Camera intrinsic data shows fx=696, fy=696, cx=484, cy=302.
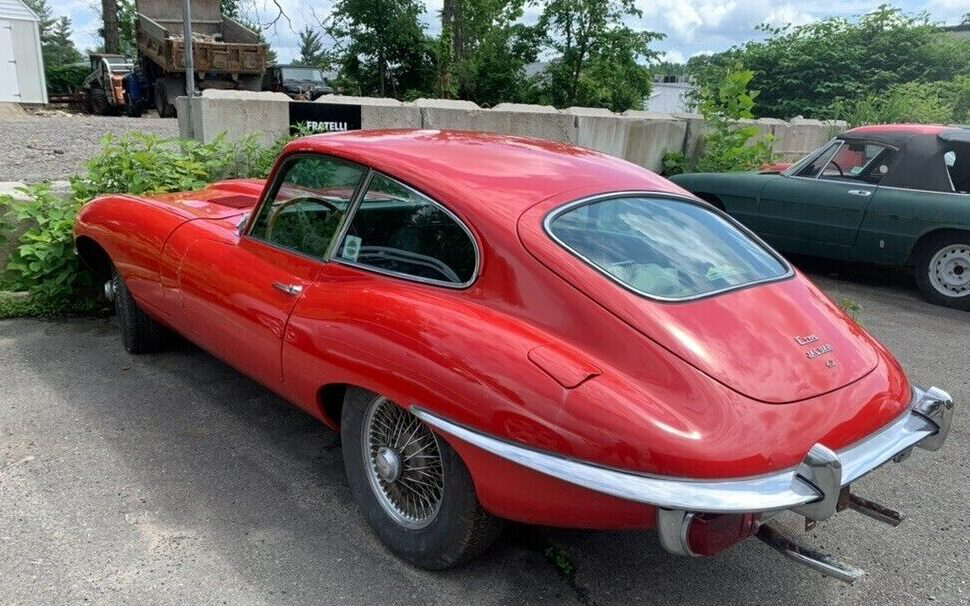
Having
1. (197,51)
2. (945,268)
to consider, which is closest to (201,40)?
(197,51)

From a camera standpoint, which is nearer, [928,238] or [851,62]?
[928,238]

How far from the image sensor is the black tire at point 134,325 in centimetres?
416

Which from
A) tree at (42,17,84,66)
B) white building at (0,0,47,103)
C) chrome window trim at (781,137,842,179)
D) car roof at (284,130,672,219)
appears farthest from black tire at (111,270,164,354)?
tree at (42,17,84,66)

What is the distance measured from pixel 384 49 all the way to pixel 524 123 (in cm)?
873

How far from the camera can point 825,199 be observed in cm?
675

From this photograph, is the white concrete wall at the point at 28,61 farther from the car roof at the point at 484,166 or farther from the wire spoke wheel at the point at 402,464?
the wire spoke wheel at the point at 402,464

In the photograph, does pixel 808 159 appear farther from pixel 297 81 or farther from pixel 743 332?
pixel 297 81

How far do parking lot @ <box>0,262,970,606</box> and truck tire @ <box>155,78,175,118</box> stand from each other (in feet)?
48.7

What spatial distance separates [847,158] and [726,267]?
5255mm

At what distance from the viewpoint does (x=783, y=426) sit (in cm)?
198

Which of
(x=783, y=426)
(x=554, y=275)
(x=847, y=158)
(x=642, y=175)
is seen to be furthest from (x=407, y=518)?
(x=847, y=158)

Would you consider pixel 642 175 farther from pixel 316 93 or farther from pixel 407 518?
pixel 316 93

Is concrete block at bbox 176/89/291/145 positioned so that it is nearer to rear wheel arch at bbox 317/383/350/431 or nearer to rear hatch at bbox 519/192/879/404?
rear wheel arch at bbox 317/383/350/431

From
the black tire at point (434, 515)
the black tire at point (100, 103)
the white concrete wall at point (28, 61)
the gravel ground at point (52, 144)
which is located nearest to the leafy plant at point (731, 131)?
the black tire at point (434, 515)
